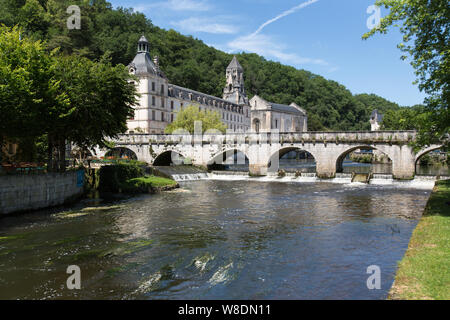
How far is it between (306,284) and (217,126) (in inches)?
2183

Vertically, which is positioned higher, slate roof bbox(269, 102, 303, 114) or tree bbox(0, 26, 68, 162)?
slate roof bbox(269, 102, 303, 114)

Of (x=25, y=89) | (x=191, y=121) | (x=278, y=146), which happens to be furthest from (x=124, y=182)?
(x=191, y=121)

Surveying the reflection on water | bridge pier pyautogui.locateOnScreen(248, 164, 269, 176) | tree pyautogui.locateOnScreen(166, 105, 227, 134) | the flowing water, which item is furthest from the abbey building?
bridge pier pyautogui.locateOnScreen(248, 164, 269, 176)

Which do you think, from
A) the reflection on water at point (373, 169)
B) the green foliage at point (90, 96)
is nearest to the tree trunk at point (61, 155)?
the green foliage at point (90, 96)

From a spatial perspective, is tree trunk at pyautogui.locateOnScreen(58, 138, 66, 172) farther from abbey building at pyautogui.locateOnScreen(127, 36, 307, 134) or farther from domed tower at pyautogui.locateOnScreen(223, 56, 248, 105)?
domed tower at pyautogui.locateOnScreen(223, 56, 248, 105)

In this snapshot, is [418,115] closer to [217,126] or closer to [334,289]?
[334,289]

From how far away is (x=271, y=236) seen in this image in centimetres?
1859

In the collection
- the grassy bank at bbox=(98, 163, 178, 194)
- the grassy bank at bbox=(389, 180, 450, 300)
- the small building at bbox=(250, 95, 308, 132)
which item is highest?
the small building at bbox=(250, 95, 308, 132)

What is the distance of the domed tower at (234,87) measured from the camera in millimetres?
126250

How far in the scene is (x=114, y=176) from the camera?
37062 mm

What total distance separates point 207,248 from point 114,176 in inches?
914

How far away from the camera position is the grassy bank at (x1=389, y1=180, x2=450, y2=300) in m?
9.16

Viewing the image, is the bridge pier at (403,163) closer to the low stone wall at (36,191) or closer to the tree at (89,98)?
the tree at (89,98)

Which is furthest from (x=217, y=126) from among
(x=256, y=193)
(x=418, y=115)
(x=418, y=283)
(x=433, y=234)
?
(x=418, y=283)
